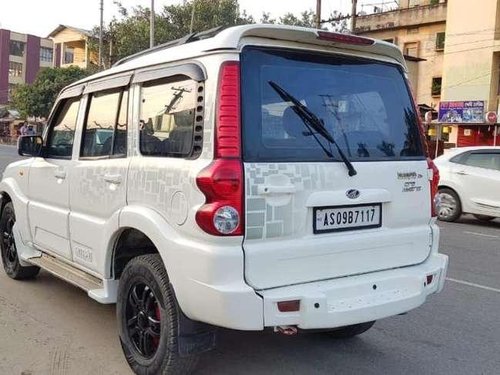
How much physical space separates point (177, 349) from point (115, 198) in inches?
43.3

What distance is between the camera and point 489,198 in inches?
436

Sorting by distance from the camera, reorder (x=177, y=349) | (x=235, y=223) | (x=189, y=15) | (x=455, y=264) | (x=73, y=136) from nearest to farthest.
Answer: (x=235, y=223) < (x=177, y=349) < (x=73, y=136) < (x=455, y=264) < (x=189, y=15)

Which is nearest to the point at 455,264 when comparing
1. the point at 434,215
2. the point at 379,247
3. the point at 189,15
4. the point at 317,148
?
the point at 434,215

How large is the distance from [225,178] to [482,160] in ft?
31.1

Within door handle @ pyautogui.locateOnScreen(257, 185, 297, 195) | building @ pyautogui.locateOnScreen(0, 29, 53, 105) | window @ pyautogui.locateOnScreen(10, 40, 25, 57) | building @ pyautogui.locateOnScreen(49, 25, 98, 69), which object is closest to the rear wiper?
door handle @ pyautogui.locateOnScreen(257, 185, 297, 195)

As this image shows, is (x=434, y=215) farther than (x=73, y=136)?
No

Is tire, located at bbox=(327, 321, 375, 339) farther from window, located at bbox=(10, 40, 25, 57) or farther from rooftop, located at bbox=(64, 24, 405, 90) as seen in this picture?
window, located at bbox=(10, 40, 25, 57)

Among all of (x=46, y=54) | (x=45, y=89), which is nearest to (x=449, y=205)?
(x=45, y=89)

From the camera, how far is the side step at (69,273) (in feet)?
14.0

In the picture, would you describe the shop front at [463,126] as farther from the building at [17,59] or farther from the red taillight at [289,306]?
the building at [17,59]

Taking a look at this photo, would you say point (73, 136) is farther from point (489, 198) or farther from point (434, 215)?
point (489, 198)

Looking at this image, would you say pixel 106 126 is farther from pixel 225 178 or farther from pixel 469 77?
pixel 469 77

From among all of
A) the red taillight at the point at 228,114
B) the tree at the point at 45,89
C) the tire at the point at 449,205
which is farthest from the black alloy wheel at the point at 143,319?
the tree at the point at 45,89

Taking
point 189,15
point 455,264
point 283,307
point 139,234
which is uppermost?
point 189,15
